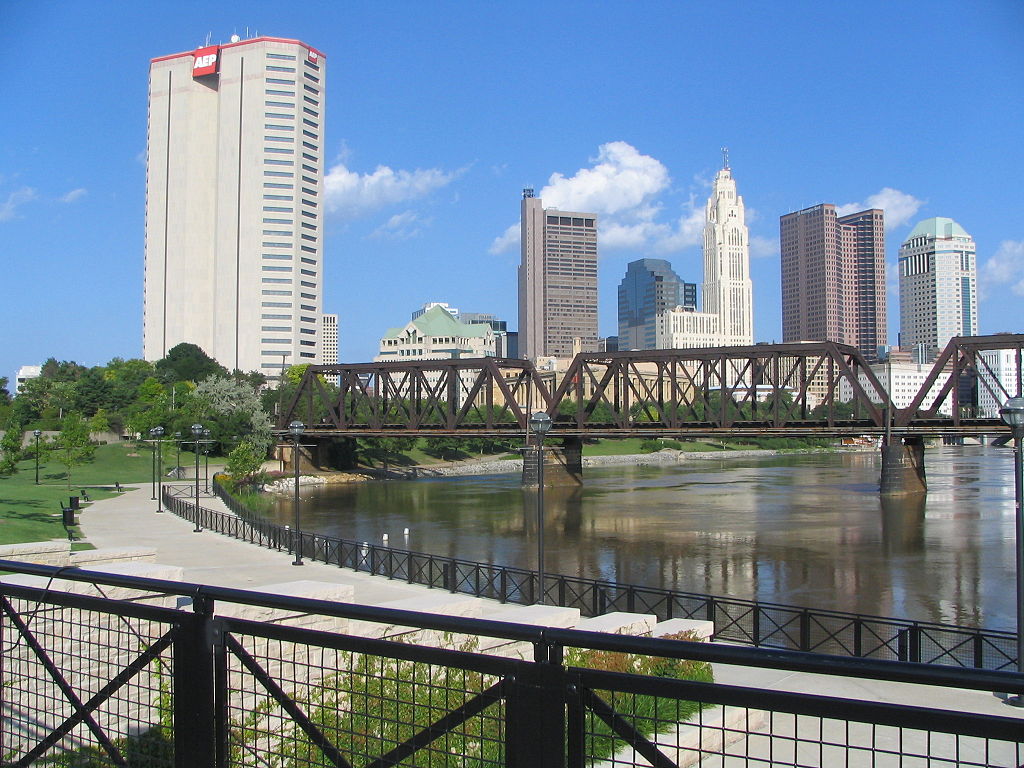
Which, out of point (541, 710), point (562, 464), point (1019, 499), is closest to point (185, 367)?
point (562, 464)

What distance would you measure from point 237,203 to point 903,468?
14937 centimetres

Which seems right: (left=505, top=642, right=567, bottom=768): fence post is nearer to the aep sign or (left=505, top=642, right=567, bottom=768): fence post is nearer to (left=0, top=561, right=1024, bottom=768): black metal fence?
(left=0, top=561, right=1024, bottom=768): black metal fence

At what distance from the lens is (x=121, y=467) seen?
75.4 meters

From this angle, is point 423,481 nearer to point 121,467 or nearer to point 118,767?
point 121,467

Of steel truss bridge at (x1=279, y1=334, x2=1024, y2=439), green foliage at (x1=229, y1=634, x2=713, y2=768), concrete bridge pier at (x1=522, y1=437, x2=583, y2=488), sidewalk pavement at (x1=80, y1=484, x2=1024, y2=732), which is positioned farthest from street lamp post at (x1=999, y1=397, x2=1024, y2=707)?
concrete bridge pier at (x1=522, y1=437, x2=583, y2=488)

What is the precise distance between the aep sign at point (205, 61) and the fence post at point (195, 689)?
664 ft

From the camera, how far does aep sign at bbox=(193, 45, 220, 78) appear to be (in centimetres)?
18625

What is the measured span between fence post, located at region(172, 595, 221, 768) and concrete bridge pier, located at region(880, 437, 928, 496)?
224 ft

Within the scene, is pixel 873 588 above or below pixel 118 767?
below

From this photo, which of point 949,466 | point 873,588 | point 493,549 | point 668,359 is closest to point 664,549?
point 493,549

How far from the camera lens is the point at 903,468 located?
222ft

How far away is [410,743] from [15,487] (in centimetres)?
5528

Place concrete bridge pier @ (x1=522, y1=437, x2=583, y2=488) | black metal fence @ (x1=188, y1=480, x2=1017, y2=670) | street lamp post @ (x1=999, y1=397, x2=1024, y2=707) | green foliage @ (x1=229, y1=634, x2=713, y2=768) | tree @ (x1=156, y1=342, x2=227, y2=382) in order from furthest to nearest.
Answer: tree @ (x1=156, y1=342, x2=227, y2=382) → concrete bridge pier @ (x1=522, y1=437, x2=583, y2=488) → black metal fence @ (x1=188, y1=480, x2=1017, y2=670) → street lamp post @ (x1=999, y1=397, x2=1024, y2=707) → green foliage @ (x1=229, y1=634, x2=713, y2=768)

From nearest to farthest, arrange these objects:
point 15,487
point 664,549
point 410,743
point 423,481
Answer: point 410,743 < point 664,549 < point 15,487 < point 423,481
